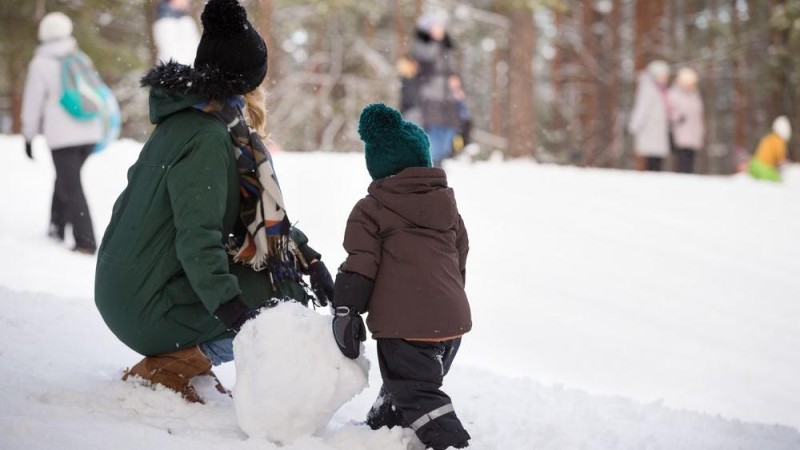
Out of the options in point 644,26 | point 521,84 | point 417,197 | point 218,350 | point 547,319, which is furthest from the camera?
point 644,26

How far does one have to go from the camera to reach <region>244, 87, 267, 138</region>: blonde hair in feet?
11.2

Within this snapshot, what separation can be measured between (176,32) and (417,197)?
6335mm

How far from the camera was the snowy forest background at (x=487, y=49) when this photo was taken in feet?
54.0

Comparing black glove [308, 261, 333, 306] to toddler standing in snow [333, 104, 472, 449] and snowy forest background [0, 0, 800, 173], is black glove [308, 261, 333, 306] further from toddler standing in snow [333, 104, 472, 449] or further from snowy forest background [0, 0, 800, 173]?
snowy forest background [0, 0, 800, 173]

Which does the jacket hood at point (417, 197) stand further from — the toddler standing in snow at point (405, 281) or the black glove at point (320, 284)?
the black glove at point (320, 284)

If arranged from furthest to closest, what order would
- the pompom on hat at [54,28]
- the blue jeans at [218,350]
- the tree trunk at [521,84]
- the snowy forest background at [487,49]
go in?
the snowy forest background at [487,49] → the tree trunk at [521,84] → the pompom on hat at [54,28] → the blue jeans at [218,350]

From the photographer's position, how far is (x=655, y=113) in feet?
45.2

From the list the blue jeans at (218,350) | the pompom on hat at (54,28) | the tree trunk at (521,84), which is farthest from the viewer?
the tree trunk at (521,84)

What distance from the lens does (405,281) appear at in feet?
10.2

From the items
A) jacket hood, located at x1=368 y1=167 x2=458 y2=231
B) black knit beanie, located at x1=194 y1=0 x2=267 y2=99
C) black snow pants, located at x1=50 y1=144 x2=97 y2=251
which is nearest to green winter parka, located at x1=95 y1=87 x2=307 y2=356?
black knit beanie, located at x1=194 y1=0 x2=267 y2=99

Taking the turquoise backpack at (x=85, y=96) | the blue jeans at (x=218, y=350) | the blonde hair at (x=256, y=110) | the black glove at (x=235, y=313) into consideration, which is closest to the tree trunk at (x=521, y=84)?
the turquoise backpack at (x=85, y=96)

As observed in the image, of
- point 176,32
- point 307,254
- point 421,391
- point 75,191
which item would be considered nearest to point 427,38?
point 176,32

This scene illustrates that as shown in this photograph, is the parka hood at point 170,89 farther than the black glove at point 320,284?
No

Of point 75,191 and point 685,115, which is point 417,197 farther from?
point 685,115
